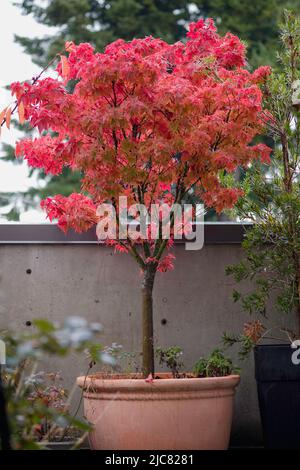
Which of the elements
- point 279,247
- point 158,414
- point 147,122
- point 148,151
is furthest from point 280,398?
point 147,122

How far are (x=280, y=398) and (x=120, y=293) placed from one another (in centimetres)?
134

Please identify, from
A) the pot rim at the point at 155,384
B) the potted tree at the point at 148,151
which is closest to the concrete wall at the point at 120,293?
the potted tree at the point at 148,151

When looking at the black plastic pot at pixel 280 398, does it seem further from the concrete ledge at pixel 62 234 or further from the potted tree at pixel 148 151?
the concrete ledge at pixel 62 234

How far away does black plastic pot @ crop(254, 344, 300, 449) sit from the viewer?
459 centimetres

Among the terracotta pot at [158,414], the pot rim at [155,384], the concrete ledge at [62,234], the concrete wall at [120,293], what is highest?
the concrete ledge at [62,234]

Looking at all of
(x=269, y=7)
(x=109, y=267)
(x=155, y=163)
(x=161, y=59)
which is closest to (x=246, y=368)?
(x=109, y=267)

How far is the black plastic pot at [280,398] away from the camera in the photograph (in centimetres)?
459

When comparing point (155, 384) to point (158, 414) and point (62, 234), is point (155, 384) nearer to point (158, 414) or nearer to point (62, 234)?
point (158, 414)

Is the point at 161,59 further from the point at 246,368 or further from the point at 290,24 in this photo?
the point at 246,368

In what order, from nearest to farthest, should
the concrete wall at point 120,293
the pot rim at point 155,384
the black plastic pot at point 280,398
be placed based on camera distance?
the pot rim at point 155,384 < the black plastic pot at point 280,398 < the concrete wall at point 120,293

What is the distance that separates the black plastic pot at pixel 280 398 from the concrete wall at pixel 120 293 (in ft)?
2.23

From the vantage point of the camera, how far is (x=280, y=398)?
4617 millimetres

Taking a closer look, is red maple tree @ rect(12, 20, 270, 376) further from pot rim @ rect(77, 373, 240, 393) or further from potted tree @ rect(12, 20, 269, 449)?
pot rim @ rect(77, 373, 240, 393)

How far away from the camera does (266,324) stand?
536 cm
